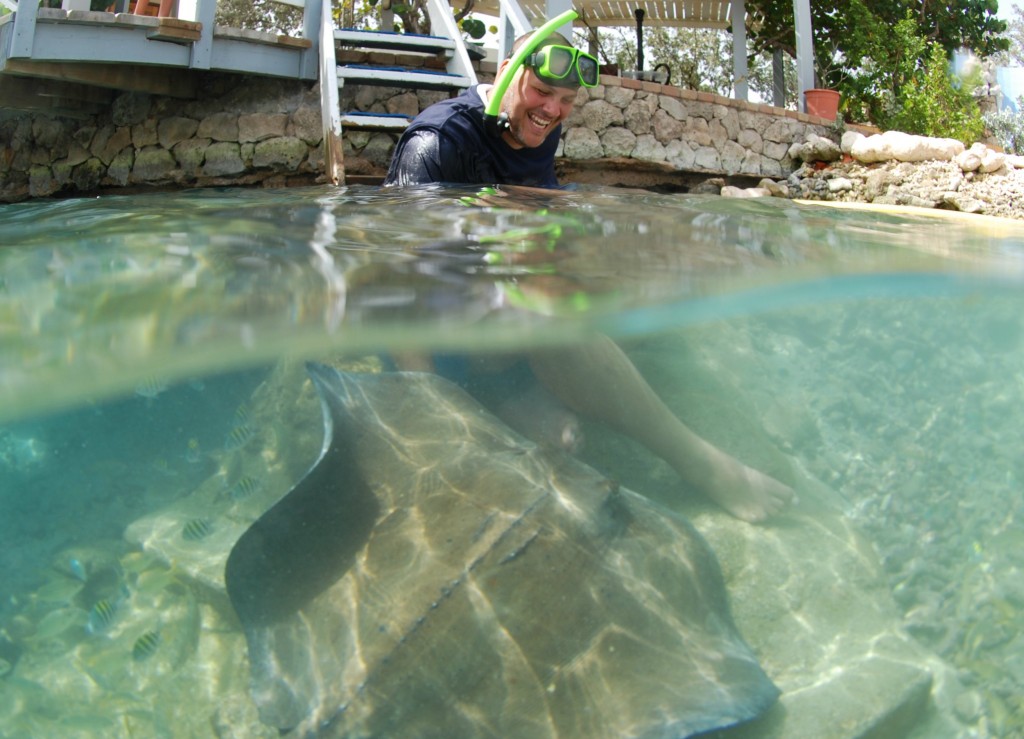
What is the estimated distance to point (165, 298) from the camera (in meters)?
4.34

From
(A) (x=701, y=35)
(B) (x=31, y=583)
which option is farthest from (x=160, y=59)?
(A) (x=701, y=35)

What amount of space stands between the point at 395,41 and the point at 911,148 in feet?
24.1

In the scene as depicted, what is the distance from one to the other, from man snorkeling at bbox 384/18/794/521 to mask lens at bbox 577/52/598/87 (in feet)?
0.04

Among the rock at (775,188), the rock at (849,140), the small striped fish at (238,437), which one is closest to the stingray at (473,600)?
the small striped fish at (238,437)

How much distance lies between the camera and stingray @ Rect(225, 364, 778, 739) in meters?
3.29

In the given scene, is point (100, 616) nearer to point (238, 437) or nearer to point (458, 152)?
point (238, 437)

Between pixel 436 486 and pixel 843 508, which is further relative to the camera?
pixel 843 508

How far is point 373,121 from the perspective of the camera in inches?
416

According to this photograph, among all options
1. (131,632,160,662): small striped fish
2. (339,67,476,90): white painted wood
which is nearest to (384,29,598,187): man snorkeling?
(339,67,476,90): white painted wood

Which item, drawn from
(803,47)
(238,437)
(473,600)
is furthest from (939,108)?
(473,600)

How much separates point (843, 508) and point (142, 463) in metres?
3.77

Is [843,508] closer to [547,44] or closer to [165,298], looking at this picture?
[165,298]

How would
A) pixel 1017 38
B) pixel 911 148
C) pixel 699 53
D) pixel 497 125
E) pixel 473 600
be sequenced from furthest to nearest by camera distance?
pixel 1017 38 → pixel 699 53 → pixel 911 148 → pixel 497 125 → pixel 473 600

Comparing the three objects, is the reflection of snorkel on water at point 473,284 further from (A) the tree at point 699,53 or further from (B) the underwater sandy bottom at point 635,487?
(A) the tree at point 699,53
